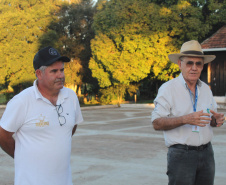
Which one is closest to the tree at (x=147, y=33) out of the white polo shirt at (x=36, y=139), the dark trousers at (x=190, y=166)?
the dark trousers at (x=190, y=166)

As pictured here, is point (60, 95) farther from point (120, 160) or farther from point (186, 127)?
point (120, 160)

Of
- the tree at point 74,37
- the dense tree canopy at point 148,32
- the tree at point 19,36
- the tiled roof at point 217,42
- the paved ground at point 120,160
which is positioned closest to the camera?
the paved ground at point 120,160

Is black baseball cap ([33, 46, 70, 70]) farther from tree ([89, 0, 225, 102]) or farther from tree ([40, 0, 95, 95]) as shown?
tree ([40, 0, 95, 95])

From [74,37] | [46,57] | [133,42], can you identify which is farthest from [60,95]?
[74,37]

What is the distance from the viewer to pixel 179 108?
338 cm

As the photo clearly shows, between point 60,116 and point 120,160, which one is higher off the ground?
point 60,116

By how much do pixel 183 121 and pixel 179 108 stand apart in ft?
0.90

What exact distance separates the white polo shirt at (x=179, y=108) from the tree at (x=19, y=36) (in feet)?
99.7

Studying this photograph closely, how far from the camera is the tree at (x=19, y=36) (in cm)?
3234

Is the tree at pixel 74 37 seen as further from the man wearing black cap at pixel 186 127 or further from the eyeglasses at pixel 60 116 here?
the eyeglasses at pixel 60 116

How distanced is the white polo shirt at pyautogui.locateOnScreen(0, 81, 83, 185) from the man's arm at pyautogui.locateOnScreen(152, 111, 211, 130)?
2.83ft

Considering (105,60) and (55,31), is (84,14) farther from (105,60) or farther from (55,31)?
(105,60)

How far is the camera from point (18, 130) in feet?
9.71

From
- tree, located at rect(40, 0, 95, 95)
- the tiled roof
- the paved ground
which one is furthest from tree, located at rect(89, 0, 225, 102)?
the paved ground
